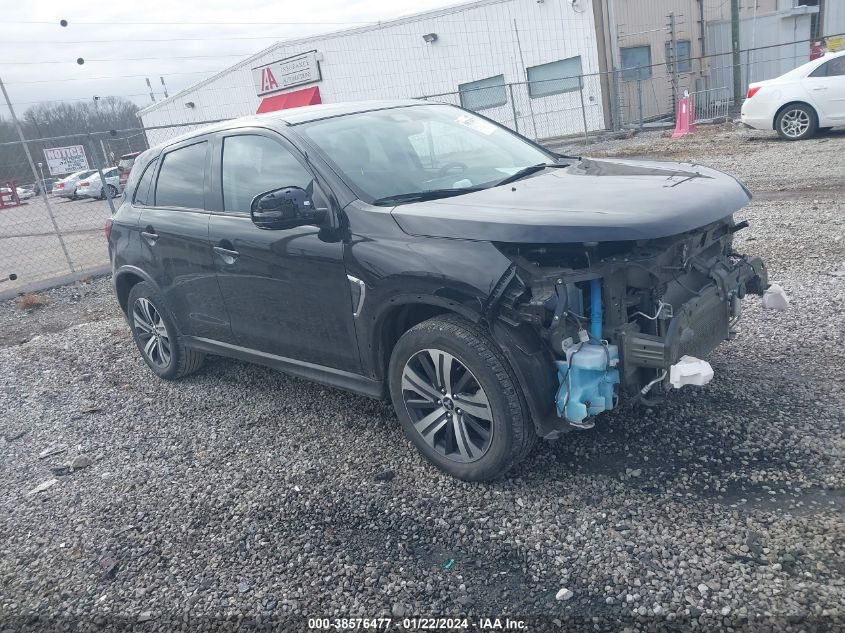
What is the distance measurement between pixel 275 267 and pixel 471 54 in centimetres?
2118

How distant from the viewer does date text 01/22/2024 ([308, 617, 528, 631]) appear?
2609 mm

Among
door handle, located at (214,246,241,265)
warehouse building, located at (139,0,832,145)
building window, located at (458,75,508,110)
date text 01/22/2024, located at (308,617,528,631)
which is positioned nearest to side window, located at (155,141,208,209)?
door handle, located at (214,246,241,265)

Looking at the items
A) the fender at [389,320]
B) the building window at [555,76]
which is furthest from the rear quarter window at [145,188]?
the building window at [555,76]

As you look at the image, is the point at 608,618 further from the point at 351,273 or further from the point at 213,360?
the point at 213,360

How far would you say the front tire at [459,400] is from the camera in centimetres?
320

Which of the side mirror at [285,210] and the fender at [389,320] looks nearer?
the fender at [389,320]

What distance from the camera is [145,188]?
529 cm

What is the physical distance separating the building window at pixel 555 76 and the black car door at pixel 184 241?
1772cm

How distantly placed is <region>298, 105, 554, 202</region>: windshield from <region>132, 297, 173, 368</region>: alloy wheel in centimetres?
222

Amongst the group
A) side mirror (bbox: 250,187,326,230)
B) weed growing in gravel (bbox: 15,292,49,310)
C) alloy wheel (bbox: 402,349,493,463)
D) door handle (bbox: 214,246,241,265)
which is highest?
side mirror (bbox: 250,187,326,230)

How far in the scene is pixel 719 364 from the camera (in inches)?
173

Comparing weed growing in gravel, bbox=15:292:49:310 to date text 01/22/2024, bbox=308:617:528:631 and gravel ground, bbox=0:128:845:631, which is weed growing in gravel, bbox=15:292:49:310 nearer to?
gravel ground, bbox=0:128:845:631

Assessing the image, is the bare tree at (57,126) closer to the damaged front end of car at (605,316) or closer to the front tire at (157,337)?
the front tire at (157,337)

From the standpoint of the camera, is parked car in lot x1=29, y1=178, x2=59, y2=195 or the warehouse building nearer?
parked car in lot x1=29, y1=178, x2=59, y2=195
